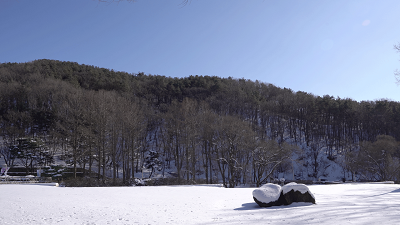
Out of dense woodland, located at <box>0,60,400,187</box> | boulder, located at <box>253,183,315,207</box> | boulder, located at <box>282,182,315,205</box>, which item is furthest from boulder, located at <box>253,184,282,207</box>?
dense woodland, located at <box>0,60,400,187</box>

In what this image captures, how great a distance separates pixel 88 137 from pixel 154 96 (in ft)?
110

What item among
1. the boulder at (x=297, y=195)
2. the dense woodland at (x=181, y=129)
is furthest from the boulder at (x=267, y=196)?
the dense woodland at (x=181, y=129)

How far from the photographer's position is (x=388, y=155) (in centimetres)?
3453

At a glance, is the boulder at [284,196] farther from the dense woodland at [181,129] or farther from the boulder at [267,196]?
the dense woodland at [181,129]

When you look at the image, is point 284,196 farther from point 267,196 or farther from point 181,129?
point 181,129

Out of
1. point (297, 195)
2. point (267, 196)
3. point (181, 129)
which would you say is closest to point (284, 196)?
point (297, 195)

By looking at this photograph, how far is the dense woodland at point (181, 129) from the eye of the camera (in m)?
28.4

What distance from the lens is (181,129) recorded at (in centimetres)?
3147

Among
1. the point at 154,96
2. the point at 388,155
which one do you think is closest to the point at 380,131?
the point at 388,155

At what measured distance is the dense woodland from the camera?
28.4 meters

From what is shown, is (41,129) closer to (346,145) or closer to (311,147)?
(311,147)

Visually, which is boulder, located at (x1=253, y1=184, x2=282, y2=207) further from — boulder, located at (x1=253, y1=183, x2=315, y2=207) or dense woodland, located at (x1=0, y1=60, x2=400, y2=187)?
dense woodland, located at (x1=0, y1=60, x2=400, y2=187)

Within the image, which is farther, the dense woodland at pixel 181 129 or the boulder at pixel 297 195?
the dense woodland at pixel 181 129

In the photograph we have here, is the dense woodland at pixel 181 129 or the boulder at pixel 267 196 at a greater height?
the dense woodland at pixel 181 129
